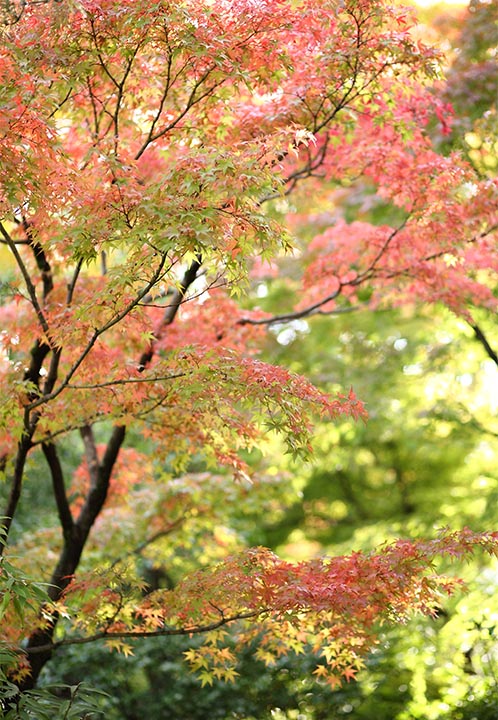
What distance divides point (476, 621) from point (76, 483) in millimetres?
3234

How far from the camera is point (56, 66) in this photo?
3463 millimetres

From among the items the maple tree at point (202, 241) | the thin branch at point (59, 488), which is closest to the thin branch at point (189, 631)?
the maple tree at point (202, 241)

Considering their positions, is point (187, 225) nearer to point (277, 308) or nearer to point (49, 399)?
point (49, 399)

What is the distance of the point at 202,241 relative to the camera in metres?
2.98

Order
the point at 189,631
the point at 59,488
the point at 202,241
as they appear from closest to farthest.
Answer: the point at 202,241, the point at 189,631, the point at 59,488

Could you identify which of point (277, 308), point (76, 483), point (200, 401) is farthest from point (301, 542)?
point (200, 401)

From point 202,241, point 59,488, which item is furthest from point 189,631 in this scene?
point 202,241

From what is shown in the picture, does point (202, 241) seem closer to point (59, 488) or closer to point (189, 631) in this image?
point (189, 631)

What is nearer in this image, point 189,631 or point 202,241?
point 202,241

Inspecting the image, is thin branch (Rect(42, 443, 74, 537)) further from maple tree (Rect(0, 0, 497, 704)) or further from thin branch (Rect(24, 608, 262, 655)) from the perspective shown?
thin branch (Rect(24, 608, 262, 655))

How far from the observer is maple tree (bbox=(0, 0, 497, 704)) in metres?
3.22

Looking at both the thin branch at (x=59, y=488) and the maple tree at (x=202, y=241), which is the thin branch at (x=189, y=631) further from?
the thin branch at (x=59, y=488)

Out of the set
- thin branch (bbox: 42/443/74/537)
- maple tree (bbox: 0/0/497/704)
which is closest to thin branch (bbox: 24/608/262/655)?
maple tree (bbox: 0/0/497/704)

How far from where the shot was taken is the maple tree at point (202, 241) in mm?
3225
